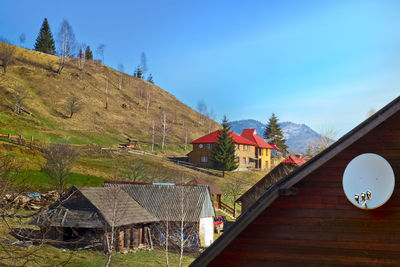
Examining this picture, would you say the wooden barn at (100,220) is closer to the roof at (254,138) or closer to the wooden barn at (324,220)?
the wooden barn at (324,220)

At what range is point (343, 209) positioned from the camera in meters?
7.80

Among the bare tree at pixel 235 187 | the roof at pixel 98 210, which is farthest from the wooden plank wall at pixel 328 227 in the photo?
the bare tree at pixel 235 187

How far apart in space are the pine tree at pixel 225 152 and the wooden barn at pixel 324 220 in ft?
231

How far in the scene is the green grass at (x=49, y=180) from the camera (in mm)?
43281

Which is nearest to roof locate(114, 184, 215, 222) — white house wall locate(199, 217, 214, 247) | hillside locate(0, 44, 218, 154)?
white house wall locate(199, 217, 214, 247)

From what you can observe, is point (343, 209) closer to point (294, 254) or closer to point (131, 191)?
point (294, 254)

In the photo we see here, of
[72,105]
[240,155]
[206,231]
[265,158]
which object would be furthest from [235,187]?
[72,105]

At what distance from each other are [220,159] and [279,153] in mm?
36808

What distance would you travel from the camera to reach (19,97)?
79312 millimetres

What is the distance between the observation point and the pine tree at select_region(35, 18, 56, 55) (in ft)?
411

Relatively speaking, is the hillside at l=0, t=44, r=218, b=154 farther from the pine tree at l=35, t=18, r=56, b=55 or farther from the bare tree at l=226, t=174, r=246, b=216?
the bare tree at l=226, t=174, r=246, b=216

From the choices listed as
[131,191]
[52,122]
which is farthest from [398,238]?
[52,122]

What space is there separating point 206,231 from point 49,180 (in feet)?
73.9

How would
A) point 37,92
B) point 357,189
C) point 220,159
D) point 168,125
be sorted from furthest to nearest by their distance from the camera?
point 168,125 < point 37,92 < point 220,159 < point 357,189
